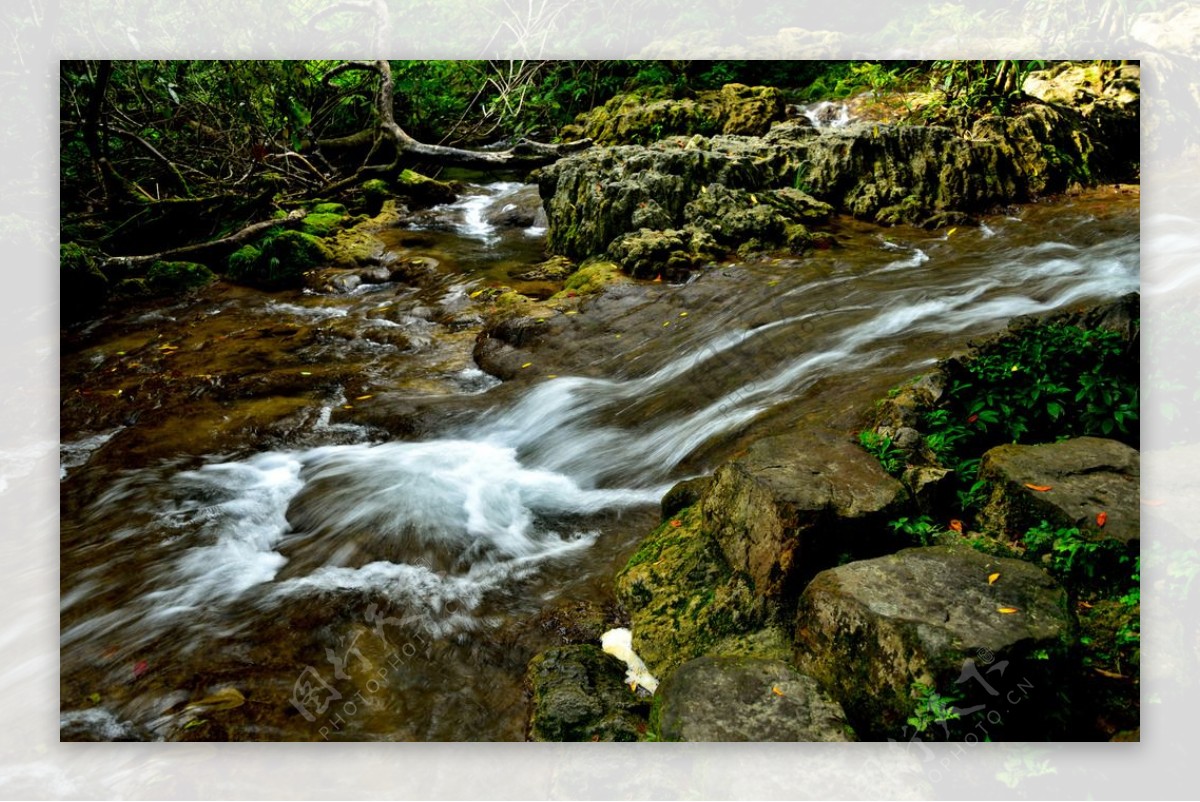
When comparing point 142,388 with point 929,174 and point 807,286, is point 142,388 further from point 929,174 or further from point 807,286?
point 929,174

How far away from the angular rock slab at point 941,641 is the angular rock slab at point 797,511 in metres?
0.18

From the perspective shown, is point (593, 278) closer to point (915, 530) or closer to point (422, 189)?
point (915, 530)

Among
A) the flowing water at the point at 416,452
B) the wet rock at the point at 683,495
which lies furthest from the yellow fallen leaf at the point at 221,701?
the wet rock at the point at 683,495

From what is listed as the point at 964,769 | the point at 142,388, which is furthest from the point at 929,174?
the point at 142,388

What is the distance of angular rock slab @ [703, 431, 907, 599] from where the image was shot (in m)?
2.60

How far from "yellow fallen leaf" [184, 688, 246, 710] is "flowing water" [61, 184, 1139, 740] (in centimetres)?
1

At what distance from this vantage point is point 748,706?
2.28m

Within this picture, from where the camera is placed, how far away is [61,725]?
2.86m

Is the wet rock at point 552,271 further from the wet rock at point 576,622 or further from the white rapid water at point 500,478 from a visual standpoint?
the wet rock at point 576,622

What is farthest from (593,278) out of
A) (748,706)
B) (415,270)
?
(748,706)

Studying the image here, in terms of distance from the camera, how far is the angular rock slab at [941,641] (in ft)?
7.01

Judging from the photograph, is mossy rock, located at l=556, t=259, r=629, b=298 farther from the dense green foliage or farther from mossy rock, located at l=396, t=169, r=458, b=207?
mossy rock, located at l=396, t=169, r=458, b=207

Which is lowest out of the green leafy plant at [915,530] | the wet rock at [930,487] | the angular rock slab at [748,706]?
the angular rock slab at [748,706]

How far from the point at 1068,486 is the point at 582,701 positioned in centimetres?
189
